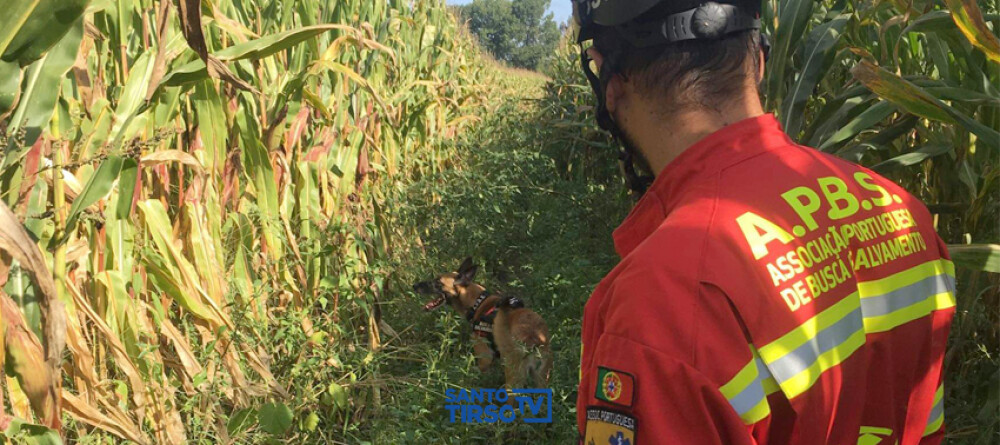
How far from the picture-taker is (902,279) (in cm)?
110

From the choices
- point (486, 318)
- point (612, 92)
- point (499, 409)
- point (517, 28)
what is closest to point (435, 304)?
point (486, 318)

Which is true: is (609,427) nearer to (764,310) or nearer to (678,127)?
(764,310)

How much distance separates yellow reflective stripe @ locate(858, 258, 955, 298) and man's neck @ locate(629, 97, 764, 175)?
11.2 inches

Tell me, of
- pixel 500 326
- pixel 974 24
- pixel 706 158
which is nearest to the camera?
pixel 706 158

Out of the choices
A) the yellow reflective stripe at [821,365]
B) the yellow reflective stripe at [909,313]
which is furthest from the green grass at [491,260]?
the yellow reflective stripe at [821,365]

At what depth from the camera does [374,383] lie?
3229 millimetres

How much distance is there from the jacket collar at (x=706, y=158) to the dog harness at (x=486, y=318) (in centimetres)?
285

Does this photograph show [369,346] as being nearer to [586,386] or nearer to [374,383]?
[374,383]

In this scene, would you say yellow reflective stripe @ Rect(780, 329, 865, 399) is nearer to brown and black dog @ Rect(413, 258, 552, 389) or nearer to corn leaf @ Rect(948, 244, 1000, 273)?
corn leaf @ Rect(948, 244, 1000, 273)

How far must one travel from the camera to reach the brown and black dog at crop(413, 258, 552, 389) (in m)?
3.54

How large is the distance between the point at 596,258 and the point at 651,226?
365 cm

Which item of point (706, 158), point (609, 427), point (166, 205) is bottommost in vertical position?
point (166, 205)

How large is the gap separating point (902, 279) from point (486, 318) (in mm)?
3117

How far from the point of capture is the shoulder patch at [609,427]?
89 cm
